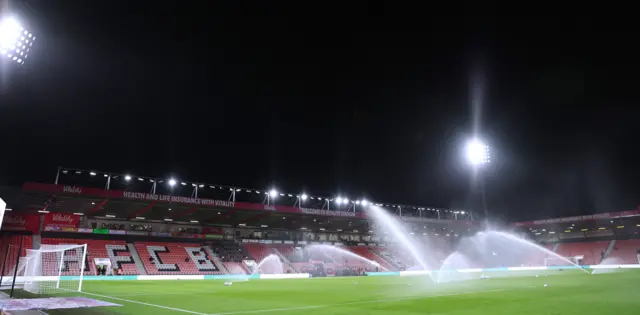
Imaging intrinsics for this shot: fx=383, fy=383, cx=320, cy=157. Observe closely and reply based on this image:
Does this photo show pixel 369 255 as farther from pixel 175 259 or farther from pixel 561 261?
pixel 561 261

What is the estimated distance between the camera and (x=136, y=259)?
44.4 metres

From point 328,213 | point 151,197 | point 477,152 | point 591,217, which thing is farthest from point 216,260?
point 591,217

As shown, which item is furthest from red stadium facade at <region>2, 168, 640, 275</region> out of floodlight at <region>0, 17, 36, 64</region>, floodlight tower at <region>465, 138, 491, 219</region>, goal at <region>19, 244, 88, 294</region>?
floodlight tower at <region>465, 138, 491, 219</region>

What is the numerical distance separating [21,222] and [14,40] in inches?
1176

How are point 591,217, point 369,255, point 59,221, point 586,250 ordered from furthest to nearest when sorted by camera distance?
point 586,250 < point 369,255 < point 591,217 < point 59,221

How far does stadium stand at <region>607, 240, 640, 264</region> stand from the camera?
206 ft

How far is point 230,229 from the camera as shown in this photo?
5806 cm

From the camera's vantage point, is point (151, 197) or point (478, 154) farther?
point (151, 197)

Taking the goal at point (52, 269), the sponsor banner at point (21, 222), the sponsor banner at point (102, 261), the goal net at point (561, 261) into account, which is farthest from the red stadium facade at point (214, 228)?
the goal at point (52, 269)

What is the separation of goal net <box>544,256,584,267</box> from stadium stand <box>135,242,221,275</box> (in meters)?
59.0

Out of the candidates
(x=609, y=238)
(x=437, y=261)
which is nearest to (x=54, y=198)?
(x=437, y=261)

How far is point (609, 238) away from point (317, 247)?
178 ft

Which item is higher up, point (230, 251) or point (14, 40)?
point (14, 40)

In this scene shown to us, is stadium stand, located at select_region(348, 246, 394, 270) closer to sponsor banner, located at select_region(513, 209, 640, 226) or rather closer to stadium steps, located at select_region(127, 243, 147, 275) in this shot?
sponsor banner, located at select_region(513, 209, 640, 226)
